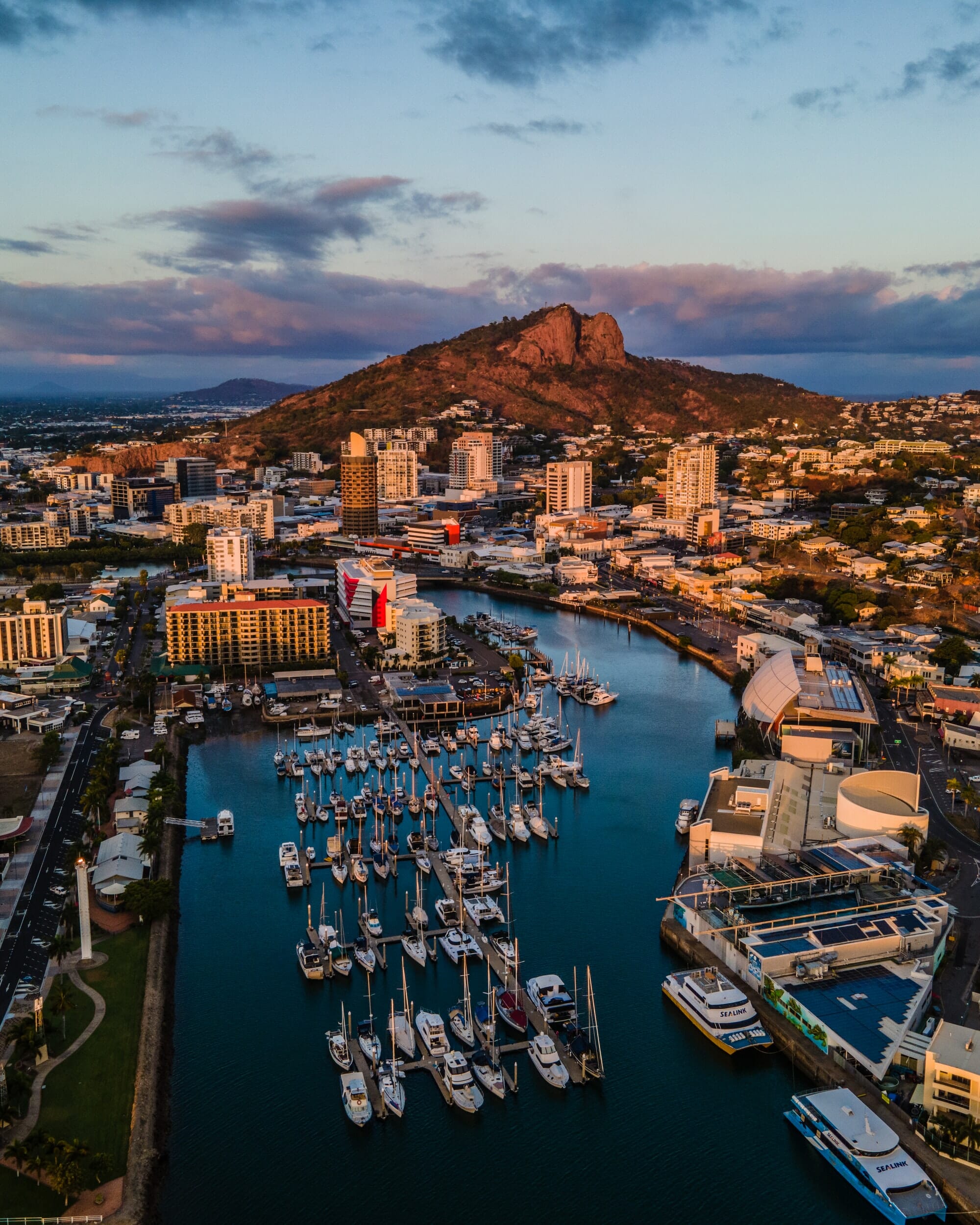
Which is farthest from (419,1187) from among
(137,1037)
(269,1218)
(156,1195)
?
(137,1037)

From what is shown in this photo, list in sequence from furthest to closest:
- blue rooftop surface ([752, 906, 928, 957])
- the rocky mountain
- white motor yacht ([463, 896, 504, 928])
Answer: the rocky mountain
white motor yacht ([463, 896, 504, 928])
blue rooftop surface ([752, 906, 928, 957])

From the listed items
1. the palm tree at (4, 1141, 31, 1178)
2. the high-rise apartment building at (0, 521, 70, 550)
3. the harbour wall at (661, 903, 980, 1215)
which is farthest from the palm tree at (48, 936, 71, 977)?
the high-rise apartment building at (0, 521, 70, 550)

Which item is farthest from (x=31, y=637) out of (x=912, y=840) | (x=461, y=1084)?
(x=912, y=840)

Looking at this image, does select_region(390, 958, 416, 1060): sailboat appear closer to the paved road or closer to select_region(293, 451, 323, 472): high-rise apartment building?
the paved road

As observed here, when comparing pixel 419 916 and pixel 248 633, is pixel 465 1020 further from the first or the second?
pixel 248 633

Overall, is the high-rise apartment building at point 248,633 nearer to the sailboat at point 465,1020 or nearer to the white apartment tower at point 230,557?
the white apartment tower at point 230,557

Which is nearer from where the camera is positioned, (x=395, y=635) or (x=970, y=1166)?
(x=970, y=1166)

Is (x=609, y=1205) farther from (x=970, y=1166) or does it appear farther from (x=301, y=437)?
(x=301, y=437)
